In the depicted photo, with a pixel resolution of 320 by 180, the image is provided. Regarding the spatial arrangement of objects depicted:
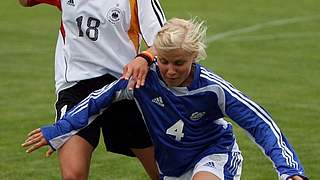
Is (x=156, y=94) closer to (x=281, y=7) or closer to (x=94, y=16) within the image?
(x=94, y=16)

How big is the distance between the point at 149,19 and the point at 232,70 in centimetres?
965

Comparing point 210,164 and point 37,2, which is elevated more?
point 37,2

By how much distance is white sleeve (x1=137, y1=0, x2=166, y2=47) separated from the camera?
7.40 m

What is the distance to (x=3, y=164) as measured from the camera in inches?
417

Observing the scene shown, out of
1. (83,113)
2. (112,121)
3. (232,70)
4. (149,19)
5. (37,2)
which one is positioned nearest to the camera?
(83,113)

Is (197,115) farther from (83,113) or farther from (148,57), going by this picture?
(83,113)

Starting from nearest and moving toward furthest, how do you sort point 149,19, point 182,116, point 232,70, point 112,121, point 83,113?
point 182,116 → point 83,113 → point 149,19 → point 112,121 → point 232,70

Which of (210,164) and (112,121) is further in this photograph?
(112,121)

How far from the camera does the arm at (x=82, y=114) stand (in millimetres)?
7008

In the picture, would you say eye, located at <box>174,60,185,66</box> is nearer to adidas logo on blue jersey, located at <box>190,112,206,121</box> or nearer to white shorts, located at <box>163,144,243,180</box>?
adidas logo on blue jersey, located at <box>190,112,206,121</box>

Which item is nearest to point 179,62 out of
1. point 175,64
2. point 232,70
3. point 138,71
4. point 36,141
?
point 175,64

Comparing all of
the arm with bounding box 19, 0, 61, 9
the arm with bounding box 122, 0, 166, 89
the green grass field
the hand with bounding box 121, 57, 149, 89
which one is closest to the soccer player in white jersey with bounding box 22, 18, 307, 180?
the hand with bounding box 121, 57, 149, 89

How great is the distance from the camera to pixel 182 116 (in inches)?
272

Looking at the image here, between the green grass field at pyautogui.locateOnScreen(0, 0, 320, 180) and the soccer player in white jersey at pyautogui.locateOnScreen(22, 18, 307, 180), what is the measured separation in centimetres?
303
